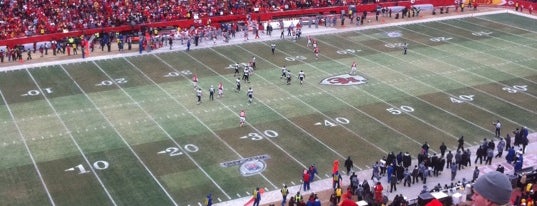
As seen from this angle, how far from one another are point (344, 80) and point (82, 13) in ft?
67.4

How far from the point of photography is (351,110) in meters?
30.6

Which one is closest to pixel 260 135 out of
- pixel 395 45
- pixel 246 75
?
pixel 246 75

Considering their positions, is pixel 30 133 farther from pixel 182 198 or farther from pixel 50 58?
pixel 50 58

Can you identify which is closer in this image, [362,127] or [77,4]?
[362,127]

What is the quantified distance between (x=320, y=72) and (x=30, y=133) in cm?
1619

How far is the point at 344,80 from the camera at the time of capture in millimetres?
35375

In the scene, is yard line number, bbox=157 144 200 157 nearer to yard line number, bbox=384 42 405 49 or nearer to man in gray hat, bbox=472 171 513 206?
yard line number, bbox=384 42 405 49

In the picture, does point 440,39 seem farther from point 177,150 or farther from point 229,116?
point 177,150

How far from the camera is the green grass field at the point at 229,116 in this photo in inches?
917

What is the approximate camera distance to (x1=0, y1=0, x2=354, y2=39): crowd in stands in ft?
143

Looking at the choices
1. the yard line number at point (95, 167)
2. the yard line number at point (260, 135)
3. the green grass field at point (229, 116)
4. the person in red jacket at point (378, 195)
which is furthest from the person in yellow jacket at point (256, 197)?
the yard line number at point (95, 167)

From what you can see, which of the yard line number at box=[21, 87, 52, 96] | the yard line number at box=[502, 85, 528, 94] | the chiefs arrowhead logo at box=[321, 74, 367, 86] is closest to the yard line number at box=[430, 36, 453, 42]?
the yard line number at box=[502, 85, 528, 94]

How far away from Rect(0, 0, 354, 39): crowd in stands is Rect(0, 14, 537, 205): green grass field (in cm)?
673

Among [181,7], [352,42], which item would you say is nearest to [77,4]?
[181,7]
